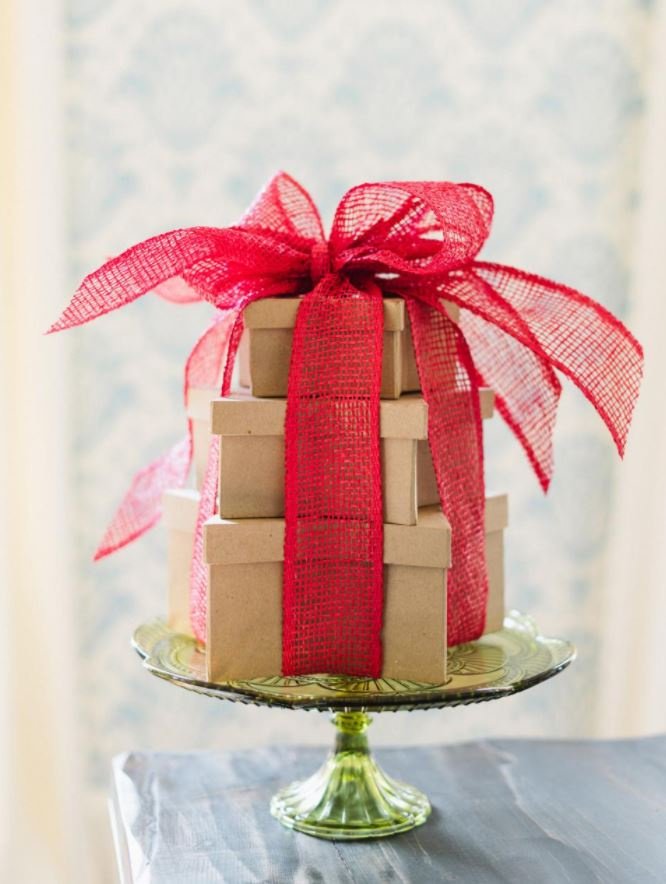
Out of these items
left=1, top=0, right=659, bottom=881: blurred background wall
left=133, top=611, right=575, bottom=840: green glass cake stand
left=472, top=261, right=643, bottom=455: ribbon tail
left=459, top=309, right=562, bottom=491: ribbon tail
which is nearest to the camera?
left=133, top=611, right=575, bottom=840: green glass cake stand

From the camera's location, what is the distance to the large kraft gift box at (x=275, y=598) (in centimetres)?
88

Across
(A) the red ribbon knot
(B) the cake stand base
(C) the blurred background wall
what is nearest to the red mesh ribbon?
(A) the red ribbon knot

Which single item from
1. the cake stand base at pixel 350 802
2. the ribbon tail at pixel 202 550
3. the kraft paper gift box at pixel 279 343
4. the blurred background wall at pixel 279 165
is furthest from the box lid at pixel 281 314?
the blurred background wall at pixel 279 165

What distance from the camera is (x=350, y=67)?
→ 69.4 inches

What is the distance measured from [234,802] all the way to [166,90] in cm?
110

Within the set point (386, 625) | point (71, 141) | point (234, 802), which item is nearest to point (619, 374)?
point (386, 625)

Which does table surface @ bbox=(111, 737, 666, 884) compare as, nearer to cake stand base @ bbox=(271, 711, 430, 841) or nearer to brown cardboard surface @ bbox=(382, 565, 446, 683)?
cake stand base @ bbox=(271, 711, 430, 841)

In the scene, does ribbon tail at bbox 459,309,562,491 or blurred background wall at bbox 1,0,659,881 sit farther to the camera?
blurred background wall at bbox 1,0,659,881

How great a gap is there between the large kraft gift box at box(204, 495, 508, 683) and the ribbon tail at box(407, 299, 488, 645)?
0.21 feet

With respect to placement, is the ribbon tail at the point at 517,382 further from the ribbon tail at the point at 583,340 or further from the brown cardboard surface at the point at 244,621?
the brown cardboard surface at the point at 244,621

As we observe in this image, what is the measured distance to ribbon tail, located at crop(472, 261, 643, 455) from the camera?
95cm

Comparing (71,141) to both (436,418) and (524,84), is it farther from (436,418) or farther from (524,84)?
(436,418)

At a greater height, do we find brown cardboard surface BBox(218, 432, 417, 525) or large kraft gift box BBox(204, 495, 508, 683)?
brown cardboard surface BBox(218, 432, 417, 525)

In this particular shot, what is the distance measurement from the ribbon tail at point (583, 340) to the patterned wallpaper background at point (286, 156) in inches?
33.0
